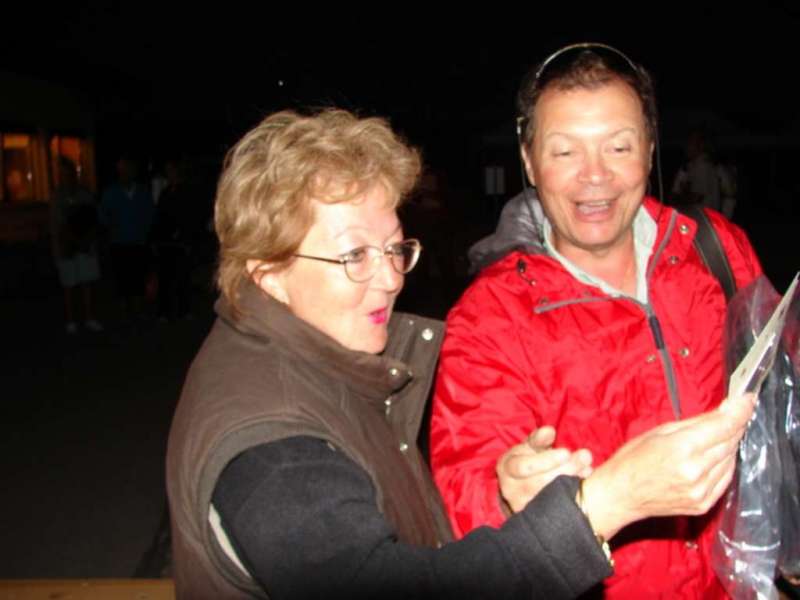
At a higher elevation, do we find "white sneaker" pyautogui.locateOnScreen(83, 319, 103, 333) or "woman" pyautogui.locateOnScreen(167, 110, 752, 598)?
"woman" pyautogui.locateOnScreen(167, 110, 752, 598)

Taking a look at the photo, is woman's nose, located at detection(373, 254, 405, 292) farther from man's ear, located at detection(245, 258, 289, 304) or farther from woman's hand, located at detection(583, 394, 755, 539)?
woman's hand, located at detection(583, 394, 755, 539)

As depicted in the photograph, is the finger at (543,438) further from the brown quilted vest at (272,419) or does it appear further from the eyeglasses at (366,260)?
the eyeglasses at (366,260)

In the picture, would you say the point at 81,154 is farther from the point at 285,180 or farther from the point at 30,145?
the point at 285,180

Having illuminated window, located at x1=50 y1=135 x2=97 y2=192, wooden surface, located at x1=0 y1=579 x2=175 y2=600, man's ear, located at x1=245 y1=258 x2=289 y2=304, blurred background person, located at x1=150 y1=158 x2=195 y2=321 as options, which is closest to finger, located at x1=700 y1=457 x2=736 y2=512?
man's ear, located at x1=245 y1=258 x2=289 y2=304

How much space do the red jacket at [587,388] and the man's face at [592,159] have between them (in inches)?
8.2

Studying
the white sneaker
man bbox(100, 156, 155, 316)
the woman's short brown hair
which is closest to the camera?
the woman's short brown hair

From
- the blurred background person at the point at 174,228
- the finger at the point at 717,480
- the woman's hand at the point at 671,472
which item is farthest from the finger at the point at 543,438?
the blurred background person at the point at 174,228

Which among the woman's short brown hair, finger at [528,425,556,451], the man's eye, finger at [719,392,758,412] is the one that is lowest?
finger at [528,425,556,451]

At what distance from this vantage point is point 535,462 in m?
1.62

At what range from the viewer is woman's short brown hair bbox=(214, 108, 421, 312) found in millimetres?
1743

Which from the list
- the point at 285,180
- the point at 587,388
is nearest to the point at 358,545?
the point at 285,180

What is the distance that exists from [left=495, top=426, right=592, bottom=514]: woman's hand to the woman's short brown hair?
2.04ft

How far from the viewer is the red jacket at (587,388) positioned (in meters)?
1.99

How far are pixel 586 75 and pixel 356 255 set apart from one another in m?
0.80
